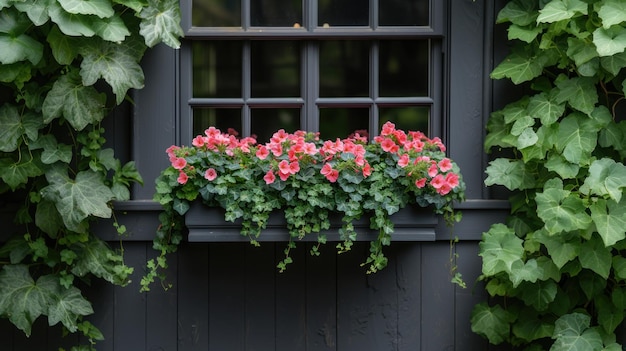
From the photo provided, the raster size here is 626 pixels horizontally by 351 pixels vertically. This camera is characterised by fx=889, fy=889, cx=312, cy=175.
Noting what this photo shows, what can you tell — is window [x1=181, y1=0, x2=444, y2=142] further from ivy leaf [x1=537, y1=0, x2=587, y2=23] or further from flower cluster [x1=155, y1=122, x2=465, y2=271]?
ivy leaf [x1=537, y1=0, x2=587, y2=23]

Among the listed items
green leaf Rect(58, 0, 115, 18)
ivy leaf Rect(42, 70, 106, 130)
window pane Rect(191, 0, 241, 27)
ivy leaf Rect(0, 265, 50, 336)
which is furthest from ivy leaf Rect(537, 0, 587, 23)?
ivy leaf Rect(0, 265, 50, 336)

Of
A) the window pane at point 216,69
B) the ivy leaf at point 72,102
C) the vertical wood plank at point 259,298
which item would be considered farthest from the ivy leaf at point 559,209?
the ivy leaf at point 72,102

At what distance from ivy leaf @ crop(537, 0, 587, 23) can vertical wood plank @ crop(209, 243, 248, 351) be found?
153cm

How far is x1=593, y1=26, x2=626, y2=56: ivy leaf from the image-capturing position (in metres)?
3.25

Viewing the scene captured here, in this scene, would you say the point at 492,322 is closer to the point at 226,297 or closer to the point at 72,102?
the point at 226,297

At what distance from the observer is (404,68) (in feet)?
12.5

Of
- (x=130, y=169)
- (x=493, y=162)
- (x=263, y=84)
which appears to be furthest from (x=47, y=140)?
(x=493, y=162)

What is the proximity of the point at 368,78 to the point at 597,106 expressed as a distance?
3.13 ft

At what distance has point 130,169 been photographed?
11.8 feet

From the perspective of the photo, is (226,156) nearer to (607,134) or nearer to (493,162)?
(493,162)

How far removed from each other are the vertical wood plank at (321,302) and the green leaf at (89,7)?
1253 millimetres

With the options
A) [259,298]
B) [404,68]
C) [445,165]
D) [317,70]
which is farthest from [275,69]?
[259,298]

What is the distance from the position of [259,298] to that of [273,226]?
0.39 meters

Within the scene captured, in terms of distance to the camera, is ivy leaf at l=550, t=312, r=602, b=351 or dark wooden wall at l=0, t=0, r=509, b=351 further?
dark wooden wall at l=0, t=0, r=509, b=351
